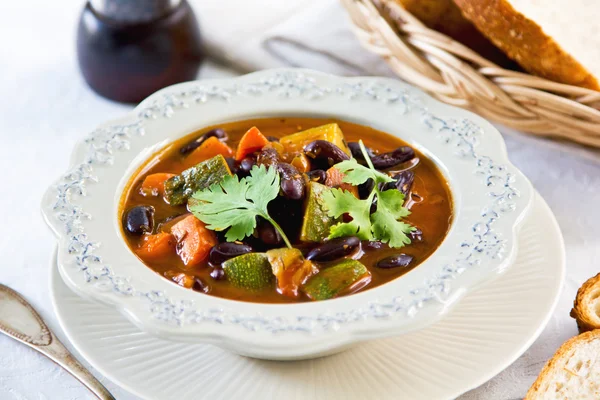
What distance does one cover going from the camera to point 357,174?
118 inches

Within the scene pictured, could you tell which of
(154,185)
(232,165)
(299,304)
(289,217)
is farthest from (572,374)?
(154,185)

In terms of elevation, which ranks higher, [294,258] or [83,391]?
[294,258]

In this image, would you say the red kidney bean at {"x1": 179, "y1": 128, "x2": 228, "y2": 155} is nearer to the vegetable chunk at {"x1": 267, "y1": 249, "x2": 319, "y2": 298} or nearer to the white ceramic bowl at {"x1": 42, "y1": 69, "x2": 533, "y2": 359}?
the white ceramic bowl at {"x1": 42, "y1": 69, "x2": 533, "y2": 359}

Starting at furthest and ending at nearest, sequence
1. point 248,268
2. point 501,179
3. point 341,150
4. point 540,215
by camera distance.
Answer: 1. point 540,215
2. point 341,150
3. point 501,179
4. point 248,268

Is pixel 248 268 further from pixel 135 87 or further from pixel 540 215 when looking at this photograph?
pixel 135 87

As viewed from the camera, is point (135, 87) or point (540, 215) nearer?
point (540, 215)

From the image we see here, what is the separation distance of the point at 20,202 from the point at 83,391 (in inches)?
58.9

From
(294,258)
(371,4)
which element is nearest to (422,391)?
(294,258)

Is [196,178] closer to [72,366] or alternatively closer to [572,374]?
[72,366]

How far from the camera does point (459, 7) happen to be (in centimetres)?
409

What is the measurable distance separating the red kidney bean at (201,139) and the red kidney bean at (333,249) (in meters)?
→ 0.98

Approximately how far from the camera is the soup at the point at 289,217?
2760mm

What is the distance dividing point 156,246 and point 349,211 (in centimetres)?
77

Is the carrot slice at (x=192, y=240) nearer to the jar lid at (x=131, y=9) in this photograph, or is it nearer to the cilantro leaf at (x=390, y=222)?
the cilantro leaf at (x=390, y=222)
